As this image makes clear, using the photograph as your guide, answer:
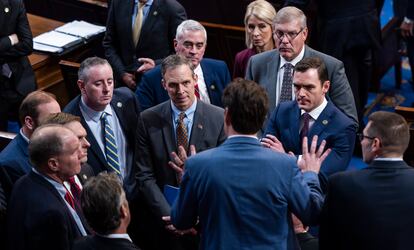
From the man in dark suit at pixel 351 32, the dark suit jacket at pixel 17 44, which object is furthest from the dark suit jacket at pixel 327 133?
the dark suit jacket at pixel 17 44

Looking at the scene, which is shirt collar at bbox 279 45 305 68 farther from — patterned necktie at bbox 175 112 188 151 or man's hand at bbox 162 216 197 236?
man's hand at bbox 162 216 197 236

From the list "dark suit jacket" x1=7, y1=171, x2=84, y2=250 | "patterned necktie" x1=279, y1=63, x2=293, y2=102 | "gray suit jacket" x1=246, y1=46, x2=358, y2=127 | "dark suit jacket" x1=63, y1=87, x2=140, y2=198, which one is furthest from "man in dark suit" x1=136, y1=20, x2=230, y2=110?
"dark suit jacket" x1=7, y1=171, x2=84, y2=250

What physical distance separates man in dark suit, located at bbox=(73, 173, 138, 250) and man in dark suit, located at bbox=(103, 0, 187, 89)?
2.50m

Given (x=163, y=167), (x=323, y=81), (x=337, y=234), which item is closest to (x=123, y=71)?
(x=163, y=167)

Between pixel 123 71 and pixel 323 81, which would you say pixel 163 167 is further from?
pixel 123 71

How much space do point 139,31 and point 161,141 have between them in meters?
A: 1.64

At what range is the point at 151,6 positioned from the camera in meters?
5.63

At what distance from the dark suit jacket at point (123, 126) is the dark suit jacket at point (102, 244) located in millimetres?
1274

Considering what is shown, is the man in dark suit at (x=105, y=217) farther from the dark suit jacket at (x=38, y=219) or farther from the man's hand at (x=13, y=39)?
the man's hand at (x=13, y=39)

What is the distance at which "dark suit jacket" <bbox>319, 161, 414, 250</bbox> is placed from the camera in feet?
10.5

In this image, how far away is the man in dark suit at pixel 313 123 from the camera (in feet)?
13.0

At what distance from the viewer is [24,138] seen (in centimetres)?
400

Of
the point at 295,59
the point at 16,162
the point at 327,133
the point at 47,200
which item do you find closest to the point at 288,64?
the point at 295,59

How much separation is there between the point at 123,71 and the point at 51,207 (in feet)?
7.84
